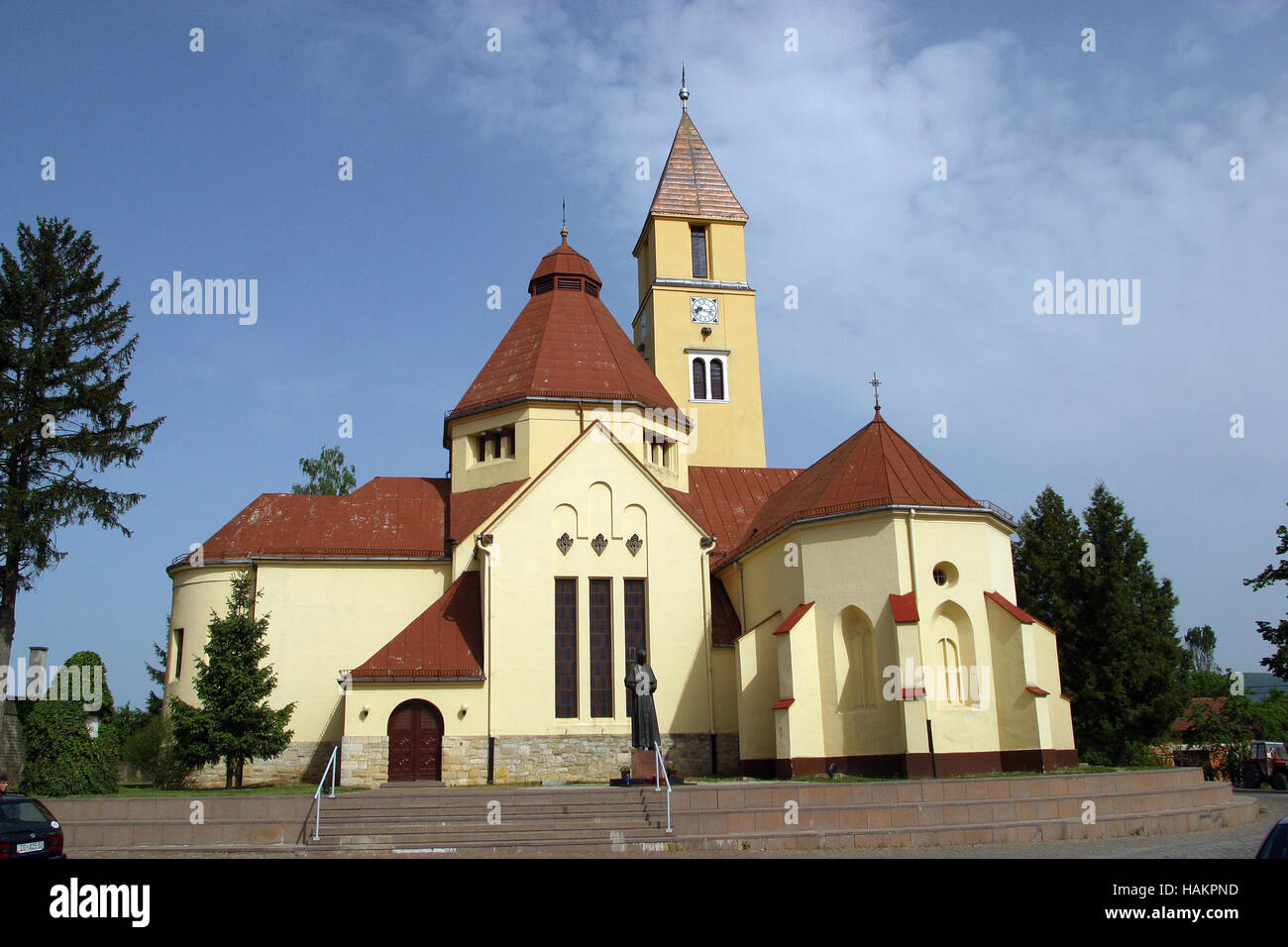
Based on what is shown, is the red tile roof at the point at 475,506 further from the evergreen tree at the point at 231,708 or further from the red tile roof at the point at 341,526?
the evergreen tree at the point at 231,708

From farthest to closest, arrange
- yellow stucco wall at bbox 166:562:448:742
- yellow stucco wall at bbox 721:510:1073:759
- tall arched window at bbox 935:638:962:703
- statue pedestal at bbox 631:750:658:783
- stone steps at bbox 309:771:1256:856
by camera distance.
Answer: yellow stucco wall at bbox 166:562:448:742 → tall arched window at bbox 935:638:962:703 → yellow stucco wall at bbox 721:510:1073:759 → statue pedestal at bbox 631:750:658:783 → stone steps at bbox 309:771:1256:856

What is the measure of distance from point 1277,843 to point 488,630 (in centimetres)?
2162

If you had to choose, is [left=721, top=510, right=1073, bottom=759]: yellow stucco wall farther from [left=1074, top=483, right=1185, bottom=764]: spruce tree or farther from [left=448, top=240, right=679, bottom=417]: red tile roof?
[left=1074, top=483, right=1185, bottom=764]: spruce tree

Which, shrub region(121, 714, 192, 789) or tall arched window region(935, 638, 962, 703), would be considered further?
shrub region(121, 714, 192, 789)

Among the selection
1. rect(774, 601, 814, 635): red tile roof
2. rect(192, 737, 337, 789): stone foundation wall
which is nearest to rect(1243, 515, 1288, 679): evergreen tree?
rect(774, 601, 814, 635): red tile roof

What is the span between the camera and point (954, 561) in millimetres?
26516

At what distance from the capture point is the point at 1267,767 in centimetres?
3312

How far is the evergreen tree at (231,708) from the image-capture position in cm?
2475

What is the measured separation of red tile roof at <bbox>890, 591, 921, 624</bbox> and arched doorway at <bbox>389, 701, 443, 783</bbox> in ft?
40.4

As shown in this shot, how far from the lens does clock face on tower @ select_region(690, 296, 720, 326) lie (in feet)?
156

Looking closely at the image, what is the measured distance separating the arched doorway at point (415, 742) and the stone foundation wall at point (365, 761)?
0.24m
